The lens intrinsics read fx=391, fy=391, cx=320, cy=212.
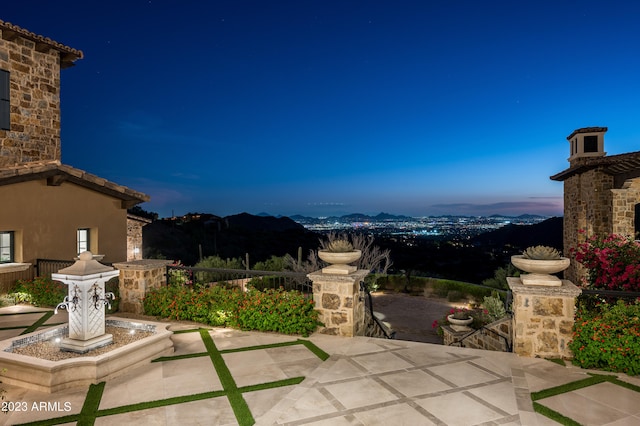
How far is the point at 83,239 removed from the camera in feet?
41.0

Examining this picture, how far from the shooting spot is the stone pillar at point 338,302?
21.1ft

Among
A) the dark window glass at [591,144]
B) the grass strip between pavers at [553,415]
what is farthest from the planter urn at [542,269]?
the dark window glass at [591,144]

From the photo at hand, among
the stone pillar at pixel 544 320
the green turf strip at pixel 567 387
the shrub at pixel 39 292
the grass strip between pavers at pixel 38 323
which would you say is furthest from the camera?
the shrub at pixel 39 292

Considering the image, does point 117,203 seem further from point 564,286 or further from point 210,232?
point 210,232

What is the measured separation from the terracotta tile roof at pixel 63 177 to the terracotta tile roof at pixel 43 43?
14.5 ft

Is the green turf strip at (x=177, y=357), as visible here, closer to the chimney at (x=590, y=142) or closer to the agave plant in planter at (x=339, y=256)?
the agave plant in planter at (x=339, y=256)

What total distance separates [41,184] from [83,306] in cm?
749

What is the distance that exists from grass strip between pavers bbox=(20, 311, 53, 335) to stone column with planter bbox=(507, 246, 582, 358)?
26.8 feet

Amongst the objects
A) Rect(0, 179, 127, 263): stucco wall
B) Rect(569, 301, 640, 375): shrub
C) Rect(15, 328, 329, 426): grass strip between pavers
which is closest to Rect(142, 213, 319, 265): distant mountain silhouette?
Rect(0, 179, 127, 263): stucco wall

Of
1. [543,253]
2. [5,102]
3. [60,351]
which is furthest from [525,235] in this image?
[60,351]

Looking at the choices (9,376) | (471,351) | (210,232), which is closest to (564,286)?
(471,351)

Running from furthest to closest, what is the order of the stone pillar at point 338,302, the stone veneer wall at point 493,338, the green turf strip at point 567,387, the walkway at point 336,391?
1. the stone veneer wall at point 493,338
2. the stone pillar at point 338,302
3. the green turf strip at point 567,387
4. the walkway at point 336,391

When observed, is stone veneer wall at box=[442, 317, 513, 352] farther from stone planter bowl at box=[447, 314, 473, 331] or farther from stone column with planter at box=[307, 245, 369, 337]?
stone column with planter at box=[307, 245, 369, 337]

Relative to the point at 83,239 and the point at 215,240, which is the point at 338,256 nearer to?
the point at 83,239
